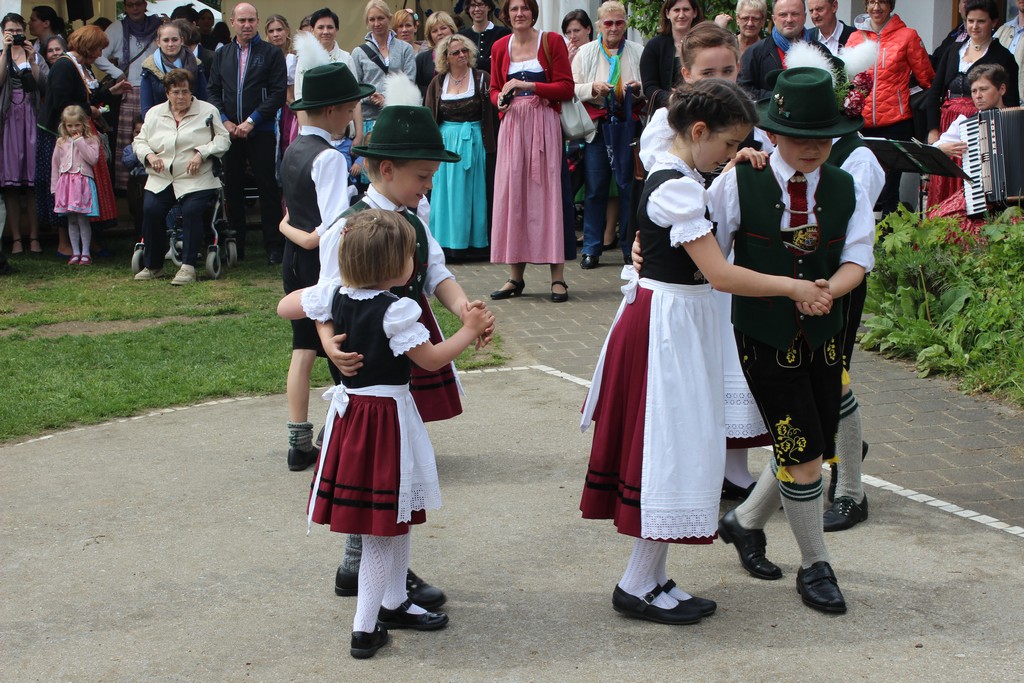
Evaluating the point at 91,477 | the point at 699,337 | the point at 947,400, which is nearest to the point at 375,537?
the point at 699,337

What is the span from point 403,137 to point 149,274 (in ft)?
25.2

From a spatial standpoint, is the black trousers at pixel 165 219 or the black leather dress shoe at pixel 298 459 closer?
the black leather dress shoe at pixel 298 459

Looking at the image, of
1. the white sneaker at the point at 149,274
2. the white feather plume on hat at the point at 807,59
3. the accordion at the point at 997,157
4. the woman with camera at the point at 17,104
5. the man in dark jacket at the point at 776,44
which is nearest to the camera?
the white feather plume on hat at the point at 807,59

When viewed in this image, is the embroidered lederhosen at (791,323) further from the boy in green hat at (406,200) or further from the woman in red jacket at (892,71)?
the woman in red jacket at (892,71)

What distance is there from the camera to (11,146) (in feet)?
40.3

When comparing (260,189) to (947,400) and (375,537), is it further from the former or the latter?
(375,537)

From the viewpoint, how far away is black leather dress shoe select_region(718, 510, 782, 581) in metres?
4.46

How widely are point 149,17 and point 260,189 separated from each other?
3.37 metres

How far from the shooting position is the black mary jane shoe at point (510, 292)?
9.95m

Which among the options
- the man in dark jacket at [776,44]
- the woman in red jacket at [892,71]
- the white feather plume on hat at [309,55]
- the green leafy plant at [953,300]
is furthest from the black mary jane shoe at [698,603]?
the woman in red jacket at [892,71]

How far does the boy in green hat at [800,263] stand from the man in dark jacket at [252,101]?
847 centimetres

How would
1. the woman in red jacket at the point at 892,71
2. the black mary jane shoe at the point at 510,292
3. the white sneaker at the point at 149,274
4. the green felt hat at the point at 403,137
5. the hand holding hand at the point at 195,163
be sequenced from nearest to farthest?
the green felt hat at the point at 403,137
the black mary jane shoe at the point at 510,292
the woman in red jacket at the point at 892,71
the hand holding hand at the point at 195,163
the white sneaker at the point at 149,274

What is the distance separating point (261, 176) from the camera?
1211 centimetres

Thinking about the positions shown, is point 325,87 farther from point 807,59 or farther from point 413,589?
point 413,589
